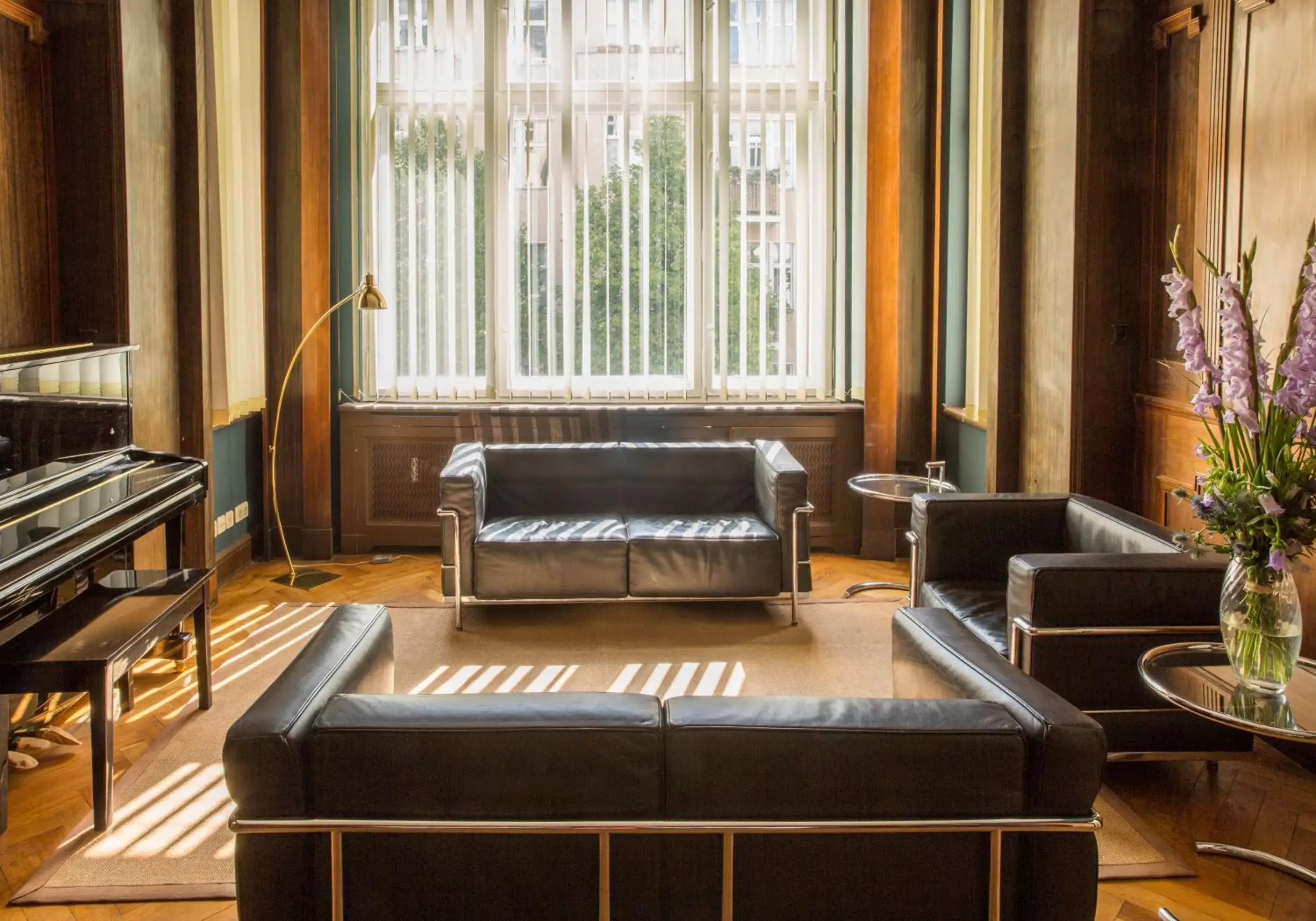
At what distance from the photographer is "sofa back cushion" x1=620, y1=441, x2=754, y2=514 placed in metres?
5.13

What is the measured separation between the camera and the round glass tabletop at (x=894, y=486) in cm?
489

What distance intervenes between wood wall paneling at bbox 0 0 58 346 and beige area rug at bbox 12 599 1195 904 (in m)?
1.31

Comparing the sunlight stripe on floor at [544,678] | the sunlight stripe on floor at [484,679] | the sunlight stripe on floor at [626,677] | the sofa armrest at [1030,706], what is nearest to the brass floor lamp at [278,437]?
the sunlight stripe on floor at [484,679]

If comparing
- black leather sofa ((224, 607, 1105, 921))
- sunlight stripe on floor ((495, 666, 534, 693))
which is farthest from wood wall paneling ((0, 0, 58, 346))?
black leather sofa ((224, 607, 1105, 921))

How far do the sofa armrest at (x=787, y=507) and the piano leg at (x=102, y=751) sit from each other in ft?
8.40

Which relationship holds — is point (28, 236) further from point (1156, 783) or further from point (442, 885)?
point (1156, 783)

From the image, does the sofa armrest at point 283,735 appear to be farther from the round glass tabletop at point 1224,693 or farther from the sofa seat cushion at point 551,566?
the sofa seat cushion at point 551,566

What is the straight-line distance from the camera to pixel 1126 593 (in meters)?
2.98

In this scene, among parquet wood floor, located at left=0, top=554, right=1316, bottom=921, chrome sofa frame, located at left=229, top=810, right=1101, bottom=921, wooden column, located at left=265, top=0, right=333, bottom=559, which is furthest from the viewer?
wooden column, located at left=265, top=0, right=333, bottom=559

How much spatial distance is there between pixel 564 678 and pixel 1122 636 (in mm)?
1817

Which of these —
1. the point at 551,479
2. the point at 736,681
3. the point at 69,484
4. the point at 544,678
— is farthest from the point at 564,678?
the point at 69,484

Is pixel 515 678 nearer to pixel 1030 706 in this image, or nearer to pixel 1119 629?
pixel 1119 629

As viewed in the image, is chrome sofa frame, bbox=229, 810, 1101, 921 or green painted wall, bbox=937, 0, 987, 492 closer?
chrome sofa frame, bbox=229, 810, 1101, 921

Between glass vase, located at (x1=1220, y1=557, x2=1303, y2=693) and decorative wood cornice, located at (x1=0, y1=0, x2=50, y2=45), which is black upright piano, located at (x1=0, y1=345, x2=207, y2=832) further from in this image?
glass vase, located at (x1=1220, y1=557, x2=1303, y2=693)
